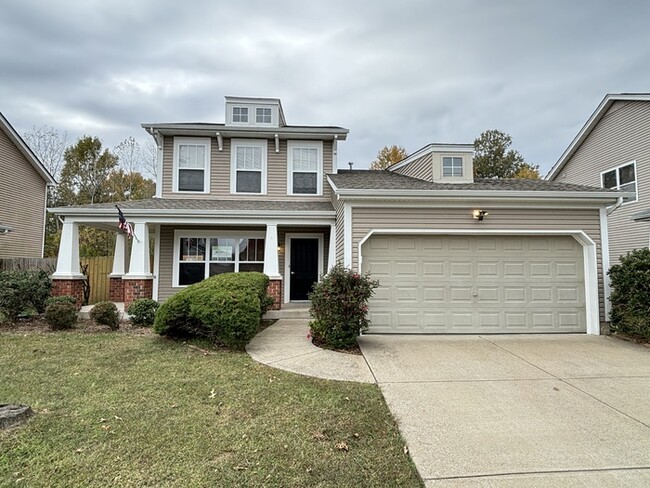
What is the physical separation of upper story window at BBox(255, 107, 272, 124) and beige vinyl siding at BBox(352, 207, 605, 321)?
5966mm

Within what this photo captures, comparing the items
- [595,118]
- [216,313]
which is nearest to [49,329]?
[216,313]

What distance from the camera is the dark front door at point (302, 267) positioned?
10852 mm

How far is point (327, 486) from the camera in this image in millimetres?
2301

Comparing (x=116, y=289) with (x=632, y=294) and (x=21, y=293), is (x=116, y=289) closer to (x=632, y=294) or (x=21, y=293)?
(x=21, y=293)

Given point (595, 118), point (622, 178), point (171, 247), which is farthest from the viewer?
point (595, 118)

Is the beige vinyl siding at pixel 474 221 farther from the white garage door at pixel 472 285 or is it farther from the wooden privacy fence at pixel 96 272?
the wooden privacy fence at pixel 96 272

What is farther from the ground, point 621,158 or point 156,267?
point 621,158

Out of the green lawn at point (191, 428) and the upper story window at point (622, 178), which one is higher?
the upper story window at point (622, 178)

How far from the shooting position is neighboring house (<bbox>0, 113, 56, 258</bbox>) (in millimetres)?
12859

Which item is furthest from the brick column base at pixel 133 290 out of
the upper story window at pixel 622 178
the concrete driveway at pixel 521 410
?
the upper story window at pixel 622 178

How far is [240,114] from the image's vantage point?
11.3 m

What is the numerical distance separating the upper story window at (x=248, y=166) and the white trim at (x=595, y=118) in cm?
1231

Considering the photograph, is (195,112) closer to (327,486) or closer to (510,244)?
(510,244)

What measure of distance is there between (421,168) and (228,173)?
601cm
